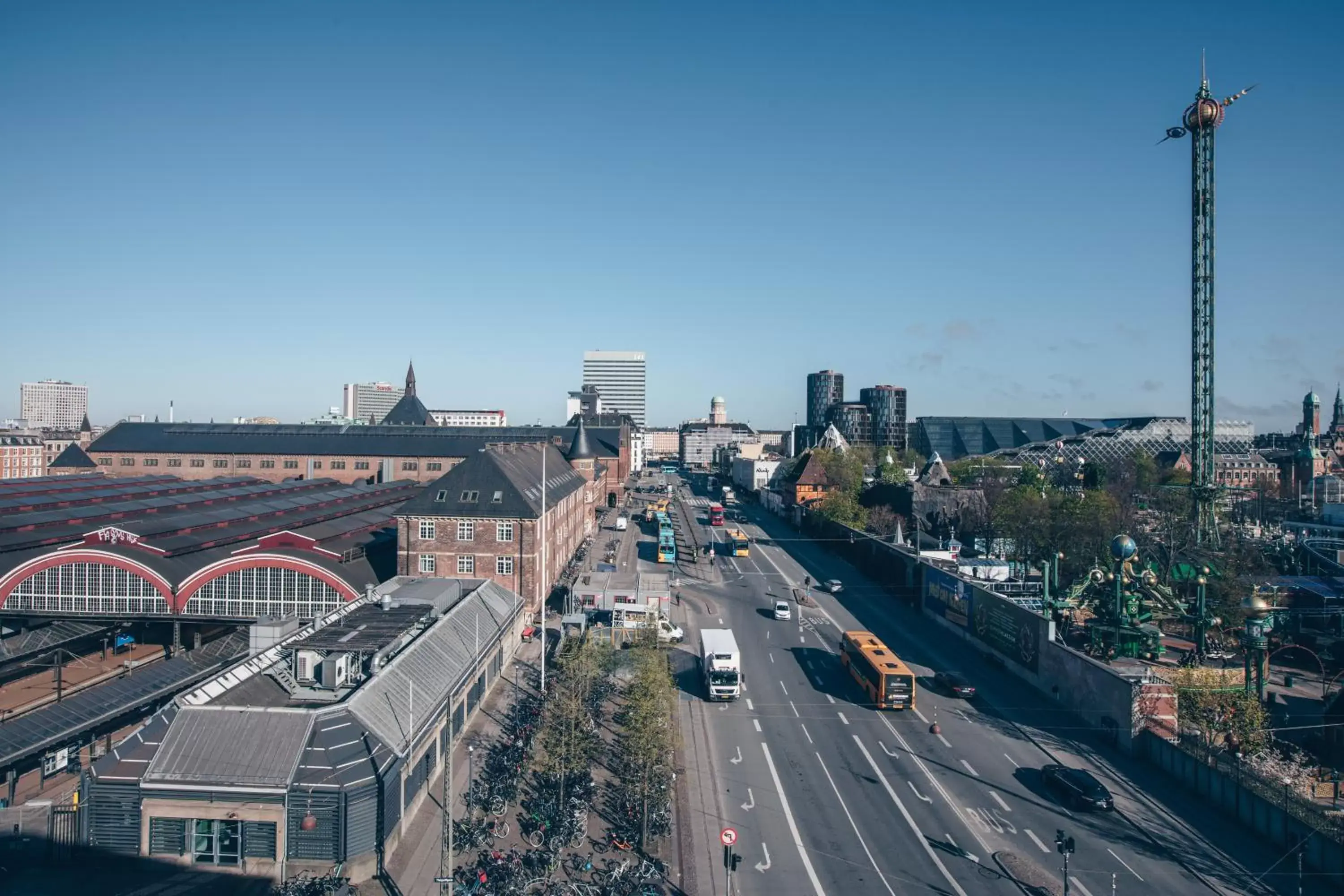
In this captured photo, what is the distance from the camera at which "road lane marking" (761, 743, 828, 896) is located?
916 inches

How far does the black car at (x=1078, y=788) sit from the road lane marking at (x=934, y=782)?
394cm

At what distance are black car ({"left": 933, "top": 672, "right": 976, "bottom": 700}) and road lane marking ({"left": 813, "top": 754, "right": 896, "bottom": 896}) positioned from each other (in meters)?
11.0

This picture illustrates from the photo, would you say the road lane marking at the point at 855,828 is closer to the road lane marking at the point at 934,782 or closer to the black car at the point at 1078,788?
the road lane marking at the point at 934,782

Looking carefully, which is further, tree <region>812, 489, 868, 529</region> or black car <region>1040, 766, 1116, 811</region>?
tree <region>812, 489, 868, 529</region>

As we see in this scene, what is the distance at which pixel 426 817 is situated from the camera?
26500mm

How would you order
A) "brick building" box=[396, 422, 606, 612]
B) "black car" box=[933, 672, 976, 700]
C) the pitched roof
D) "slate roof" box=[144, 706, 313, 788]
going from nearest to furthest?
"slate roof" box=[144, 706, 313, 788], "black car" box=[933, 672, 976, 700], "brick building" box=[396, 422, 606, 612], the pitched roof

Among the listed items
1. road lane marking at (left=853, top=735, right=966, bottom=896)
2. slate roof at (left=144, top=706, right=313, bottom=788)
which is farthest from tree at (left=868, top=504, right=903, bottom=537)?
slate roof at (left=144, top=706, right=313, bottom=788)

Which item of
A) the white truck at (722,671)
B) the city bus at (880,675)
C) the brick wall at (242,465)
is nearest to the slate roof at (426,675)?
the white truck at (722,671)

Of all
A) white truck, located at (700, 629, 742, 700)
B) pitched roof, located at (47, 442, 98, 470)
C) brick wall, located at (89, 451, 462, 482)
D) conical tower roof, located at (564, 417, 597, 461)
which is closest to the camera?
white truck, located at (700, 629, 742, 700)

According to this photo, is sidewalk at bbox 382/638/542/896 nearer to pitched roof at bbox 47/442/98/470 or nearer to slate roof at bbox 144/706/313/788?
slate roof at bbox 144/706/313/788

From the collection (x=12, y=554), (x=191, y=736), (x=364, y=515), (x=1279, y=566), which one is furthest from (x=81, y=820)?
(x=1279, y=566)

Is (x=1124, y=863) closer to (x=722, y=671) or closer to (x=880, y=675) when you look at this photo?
(x=880, y=675)

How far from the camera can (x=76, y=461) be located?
10781 centimetres

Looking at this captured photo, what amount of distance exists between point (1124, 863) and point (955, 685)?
15.8 meters
